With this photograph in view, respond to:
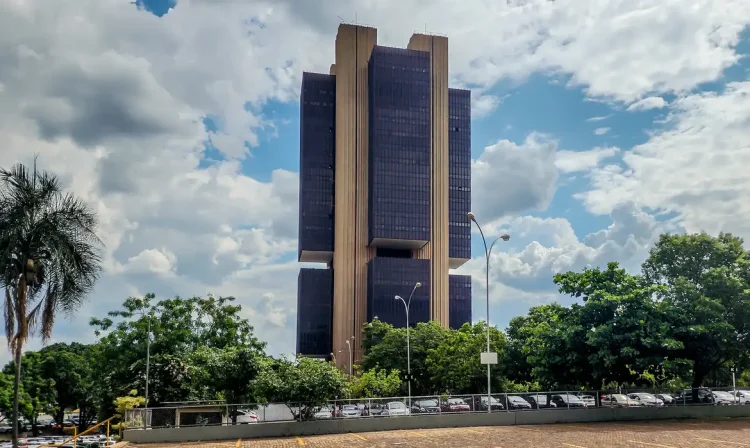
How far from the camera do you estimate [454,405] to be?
37156 mm

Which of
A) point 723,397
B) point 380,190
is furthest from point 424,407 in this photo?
point 380,190

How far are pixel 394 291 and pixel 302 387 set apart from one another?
94506 mm

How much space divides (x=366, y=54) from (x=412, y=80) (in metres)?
11.5

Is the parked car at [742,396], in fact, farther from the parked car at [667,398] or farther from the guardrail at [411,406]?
the parked car at [667,398]

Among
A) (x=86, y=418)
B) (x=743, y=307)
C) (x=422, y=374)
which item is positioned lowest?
(x=86, y=418)

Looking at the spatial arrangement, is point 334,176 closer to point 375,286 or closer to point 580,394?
point 375,286

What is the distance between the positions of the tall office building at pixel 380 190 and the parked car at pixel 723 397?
286ft

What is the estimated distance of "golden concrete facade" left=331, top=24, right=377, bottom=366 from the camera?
428 ft

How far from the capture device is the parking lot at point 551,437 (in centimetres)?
2562

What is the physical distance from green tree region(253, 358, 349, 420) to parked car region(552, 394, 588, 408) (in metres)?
11.7

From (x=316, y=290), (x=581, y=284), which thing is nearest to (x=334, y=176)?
(x=316, y=290)

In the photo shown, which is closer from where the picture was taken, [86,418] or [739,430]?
[739,430]

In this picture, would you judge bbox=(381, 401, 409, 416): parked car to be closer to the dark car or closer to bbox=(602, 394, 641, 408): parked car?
the dark car

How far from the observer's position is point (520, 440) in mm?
27500
